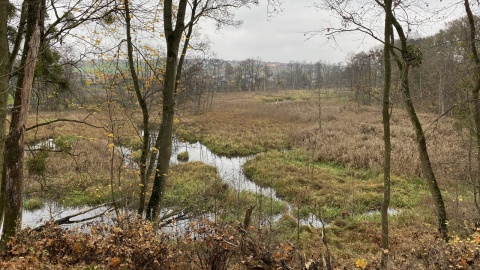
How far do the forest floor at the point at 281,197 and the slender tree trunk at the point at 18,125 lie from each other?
2.16 ft

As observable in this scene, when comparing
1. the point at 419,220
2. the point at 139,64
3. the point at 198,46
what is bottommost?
the point at 419,220

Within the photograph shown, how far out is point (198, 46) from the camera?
9.52m

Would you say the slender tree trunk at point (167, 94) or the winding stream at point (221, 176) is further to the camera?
the winding stream at point (221, 176)

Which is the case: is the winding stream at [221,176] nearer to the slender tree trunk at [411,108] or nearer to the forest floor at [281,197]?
the forest floor at [281,197]

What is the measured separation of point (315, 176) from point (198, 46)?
8.47 meters

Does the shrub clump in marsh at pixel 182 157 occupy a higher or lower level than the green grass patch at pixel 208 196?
higher

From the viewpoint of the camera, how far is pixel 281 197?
→ 44.0 ft

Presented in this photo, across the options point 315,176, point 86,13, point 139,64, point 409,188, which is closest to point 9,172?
point 86,13

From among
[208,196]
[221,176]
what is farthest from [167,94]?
[221,176]

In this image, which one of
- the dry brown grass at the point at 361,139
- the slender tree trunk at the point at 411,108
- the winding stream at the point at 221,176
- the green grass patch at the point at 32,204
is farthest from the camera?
the green grass patch at the point at 32,204

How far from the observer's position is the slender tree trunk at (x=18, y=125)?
555cm

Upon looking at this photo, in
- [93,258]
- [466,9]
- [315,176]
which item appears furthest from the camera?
[315,176]

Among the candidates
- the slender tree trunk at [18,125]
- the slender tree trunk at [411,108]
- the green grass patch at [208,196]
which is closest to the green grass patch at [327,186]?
the green grass patch at [208,196]

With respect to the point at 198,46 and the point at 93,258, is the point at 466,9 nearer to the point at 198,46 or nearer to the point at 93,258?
the point at 198,46
